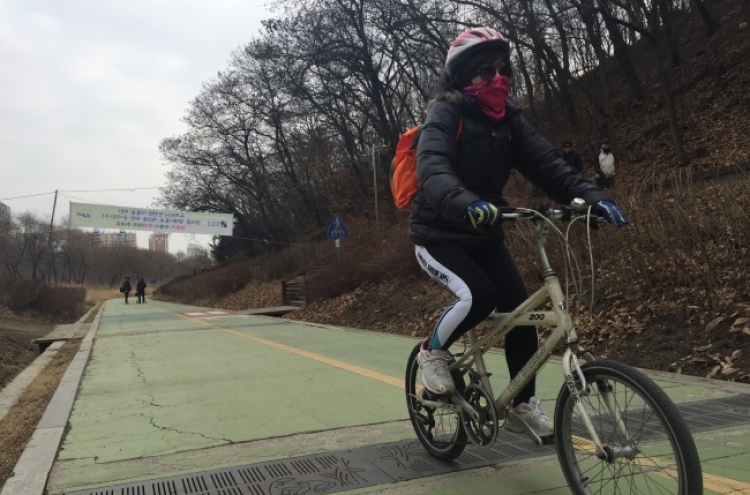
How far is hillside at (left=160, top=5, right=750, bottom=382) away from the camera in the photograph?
19.3 ft

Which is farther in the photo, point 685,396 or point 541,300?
point 685,396

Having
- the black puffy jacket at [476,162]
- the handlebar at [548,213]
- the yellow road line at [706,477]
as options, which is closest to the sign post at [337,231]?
the black puffy jacket at [476,162]

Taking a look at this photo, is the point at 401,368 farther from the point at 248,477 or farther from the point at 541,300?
the point at 541,300

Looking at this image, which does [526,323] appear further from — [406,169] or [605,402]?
[406,169]

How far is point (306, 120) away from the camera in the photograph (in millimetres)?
34375

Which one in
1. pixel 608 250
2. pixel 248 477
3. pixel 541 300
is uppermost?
pixel 608 250

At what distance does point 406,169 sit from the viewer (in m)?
3.02

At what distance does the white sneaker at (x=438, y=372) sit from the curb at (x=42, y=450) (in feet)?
6.73

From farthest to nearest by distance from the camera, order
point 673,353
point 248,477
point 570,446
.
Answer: point 673,353 → point 248,477 → point 570,446

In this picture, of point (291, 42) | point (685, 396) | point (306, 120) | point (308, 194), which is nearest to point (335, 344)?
point (685, 396)

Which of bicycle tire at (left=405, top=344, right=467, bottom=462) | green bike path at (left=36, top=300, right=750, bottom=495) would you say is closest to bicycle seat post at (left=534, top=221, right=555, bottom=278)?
bicycle tire at (left=405, top=344, right=467, bottom=462)

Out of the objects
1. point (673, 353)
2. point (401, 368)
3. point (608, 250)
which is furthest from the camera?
point (608, 250)

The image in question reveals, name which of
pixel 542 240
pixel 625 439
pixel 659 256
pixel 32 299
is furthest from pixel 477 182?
pixel 32 299

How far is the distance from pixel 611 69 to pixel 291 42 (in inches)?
546
